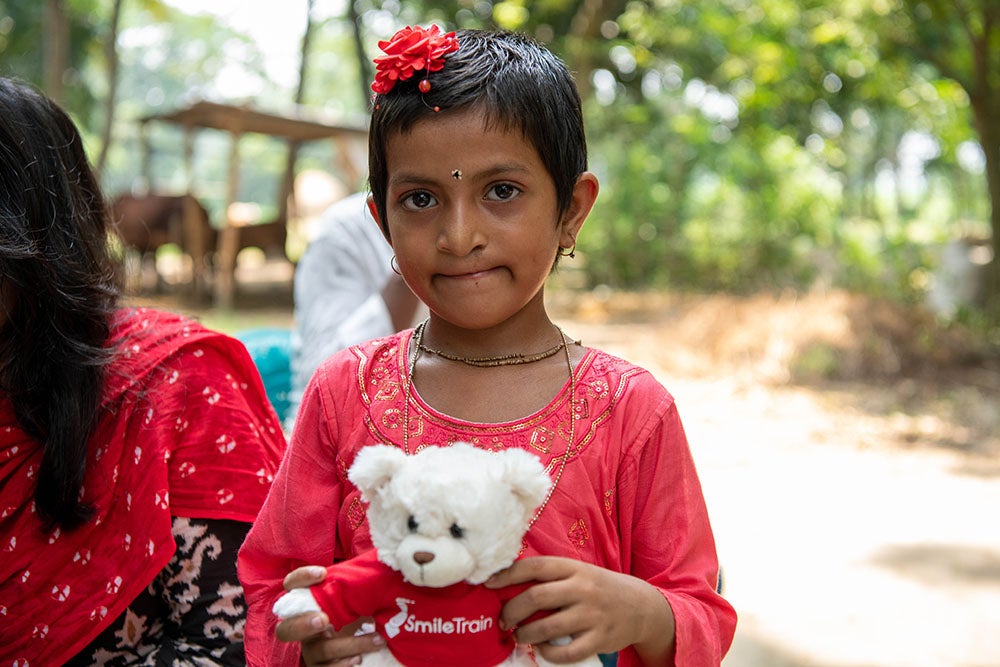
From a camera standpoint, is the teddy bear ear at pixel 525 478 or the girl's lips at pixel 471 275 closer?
the teddy bear ear at pixel 525 478

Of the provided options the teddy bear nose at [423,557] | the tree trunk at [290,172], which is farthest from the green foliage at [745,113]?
the teddy bear nose at [423,557]

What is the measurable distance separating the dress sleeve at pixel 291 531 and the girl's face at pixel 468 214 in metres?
0.24

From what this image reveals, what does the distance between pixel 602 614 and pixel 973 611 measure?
11.0ft

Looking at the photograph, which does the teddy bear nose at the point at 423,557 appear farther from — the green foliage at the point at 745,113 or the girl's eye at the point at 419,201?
the green foliage at the point at 745,113

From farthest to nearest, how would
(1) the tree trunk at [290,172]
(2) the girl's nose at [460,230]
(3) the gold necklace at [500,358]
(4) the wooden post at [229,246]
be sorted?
(1) the tree trunk at [290,172]
(4) the wooden post at [229,246]
(3) the gold necklace at [500,358]
(2) the girl's nose at [460,230]

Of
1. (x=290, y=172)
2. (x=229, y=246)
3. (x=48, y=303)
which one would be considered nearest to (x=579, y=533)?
(x=48, y=303)

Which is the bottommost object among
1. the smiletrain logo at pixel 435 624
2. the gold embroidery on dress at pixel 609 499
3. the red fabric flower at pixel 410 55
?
the smiletrain logo at pixel 435 624

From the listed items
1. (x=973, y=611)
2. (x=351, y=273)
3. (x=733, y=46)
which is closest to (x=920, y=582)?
(x=973, y=611)

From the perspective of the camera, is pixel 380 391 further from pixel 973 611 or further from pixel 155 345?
pixel 973 611

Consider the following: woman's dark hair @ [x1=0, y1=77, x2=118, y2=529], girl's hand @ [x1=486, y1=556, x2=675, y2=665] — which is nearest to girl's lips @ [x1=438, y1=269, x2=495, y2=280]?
girl's hand @ [x1=486, y1=556, x2=675, y2=665]

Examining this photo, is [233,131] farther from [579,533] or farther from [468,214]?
[579,533]

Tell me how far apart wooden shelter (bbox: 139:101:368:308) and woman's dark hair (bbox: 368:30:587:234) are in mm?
10049

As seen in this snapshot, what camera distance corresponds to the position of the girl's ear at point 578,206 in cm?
127

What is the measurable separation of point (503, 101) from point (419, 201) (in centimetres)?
16
